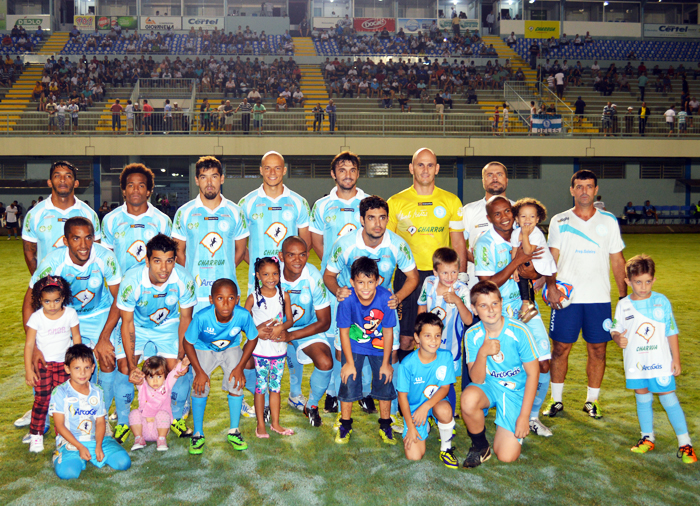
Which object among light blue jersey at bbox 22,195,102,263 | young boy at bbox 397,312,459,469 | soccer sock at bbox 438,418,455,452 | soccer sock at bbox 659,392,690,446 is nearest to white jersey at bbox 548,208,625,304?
soccer sock at bbox 659,392,690,446

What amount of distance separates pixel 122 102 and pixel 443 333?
2510cm

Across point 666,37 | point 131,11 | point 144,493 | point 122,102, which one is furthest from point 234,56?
point 144,493

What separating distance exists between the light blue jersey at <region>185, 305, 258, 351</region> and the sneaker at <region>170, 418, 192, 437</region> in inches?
27.5

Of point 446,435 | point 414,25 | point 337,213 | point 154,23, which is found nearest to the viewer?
point 446,435

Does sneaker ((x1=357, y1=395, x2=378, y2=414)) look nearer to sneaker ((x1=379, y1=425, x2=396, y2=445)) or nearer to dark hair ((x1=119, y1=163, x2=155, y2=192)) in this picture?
sneaker ((x1=379, y1=425, x2=396, y2=445))

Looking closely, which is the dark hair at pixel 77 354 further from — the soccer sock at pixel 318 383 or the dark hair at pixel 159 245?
the soccer sock at pixel 318 383

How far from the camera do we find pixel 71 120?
74.4 feet

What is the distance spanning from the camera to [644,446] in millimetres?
4441

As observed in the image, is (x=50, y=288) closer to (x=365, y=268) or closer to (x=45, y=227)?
(x=45, y=227)

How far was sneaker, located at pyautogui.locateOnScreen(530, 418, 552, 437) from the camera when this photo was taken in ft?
15.7

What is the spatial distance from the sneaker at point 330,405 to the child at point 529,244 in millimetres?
2007

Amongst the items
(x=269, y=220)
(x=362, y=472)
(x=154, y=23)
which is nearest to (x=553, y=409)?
(x=362, y=472)

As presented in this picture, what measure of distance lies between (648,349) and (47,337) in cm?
486

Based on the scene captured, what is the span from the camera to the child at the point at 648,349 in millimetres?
4430
